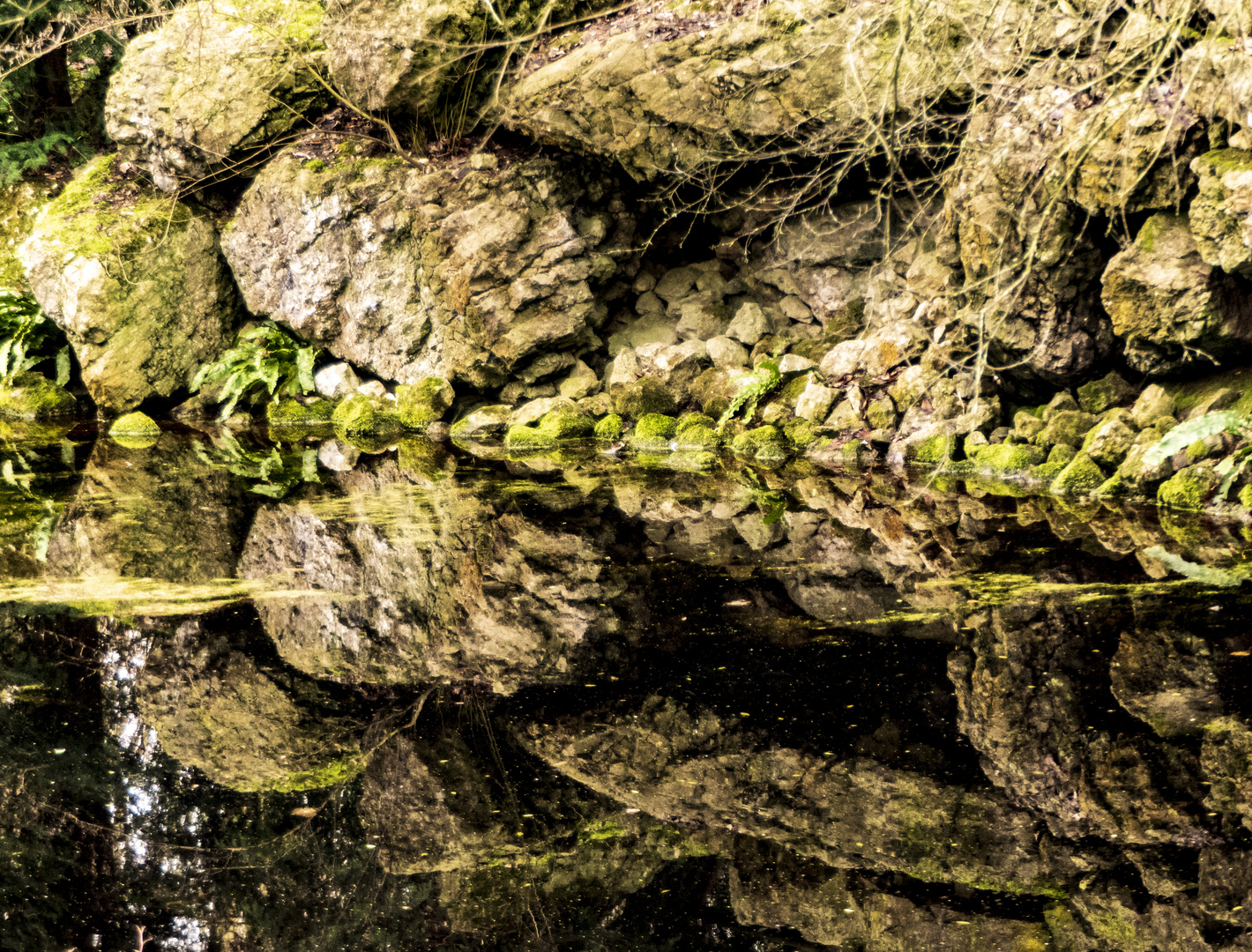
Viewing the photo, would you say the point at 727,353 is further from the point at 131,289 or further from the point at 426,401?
the point at 131,289

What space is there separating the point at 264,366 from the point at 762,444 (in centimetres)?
744

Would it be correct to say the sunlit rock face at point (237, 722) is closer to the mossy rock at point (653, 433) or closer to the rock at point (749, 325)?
the mossy rock at point (653, 433)

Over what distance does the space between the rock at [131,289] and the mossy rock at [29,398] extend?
3.81ft

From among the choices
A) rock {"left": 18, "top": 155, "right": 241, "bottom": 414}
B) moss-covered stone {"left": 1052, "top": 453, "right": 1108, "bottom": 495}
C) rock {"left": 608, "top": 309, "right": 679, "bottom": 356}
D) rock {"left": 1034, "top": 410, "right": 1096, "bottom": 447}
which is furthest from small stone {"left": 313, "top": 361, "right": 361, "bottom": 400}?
moss-covered stone {"left": 1052, "top": 453, "right": 1108, "bottom": 495}

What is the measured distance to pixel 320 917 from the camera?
99.0 inches

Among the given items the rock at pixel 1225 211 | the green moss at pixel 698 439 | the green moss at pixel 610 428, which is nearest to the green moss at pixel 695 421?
the green moss at pixel 698 439

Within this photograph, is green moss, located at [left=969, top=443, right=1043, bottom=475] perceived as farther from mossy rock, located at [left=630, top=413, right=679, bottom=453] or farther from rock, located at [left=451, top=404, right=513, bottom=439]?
rock, located at [left=451, top=404, right=513, bottom=439]

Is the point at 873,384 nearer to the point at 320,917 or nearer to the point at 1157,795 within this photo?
the point at 1157,795

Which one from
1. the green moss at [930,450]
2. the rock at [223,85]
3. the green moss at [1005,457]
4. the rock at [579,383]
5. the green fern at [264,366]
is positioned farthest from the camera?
the green fern at [264,366]

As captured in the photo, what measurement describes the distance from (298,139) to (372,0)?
2.66m

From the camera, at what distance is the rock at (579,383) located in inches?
466

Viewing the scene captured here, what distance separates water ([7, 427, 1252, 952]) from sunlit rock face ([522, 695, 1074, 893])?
12mm

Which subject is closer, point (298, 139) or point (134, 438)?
point (134, 438)

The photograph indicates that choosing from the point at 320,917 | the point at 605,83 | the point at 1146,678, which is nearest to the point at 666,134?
the point at 605,83
